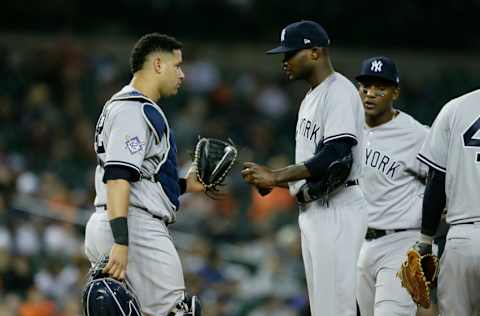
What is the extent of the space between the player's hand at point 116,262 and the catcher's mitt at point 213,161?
818mm

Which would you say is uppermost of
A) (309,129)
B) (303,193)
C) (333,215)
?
(309,129)

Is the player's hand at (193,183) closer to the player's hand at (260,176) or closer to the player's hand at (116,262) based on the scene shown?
the player's hand at (260,176)

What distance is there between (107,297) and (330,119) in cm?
155

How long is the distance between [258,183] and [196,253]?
571cm

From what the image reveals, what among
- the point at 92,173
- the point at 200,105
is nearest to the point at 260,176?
the point at 92,173

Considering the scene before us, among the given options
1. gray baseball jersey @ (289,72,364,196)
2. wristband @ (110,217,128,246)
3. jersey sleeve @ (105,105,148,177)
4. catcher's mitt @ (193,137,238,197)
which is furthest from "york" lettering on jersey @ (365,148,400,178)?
wristband @ (110,217,128,246)

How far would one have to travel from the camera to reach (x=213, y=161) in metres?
6.27

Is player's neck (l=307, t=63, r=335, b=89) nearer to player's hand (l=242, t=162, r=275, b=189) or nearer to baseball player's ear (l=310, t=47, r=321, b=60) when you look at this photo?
baseball player's ear (l=310, t=47, r=321, b=60)

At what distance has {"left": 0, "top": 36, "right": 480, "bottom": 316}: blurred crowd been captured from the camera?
11.1 m

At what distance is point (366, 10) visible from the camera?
18031 millimetres

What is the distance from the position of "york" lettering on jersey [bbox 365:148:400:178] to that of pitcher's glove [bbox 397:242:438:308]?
3.09ft

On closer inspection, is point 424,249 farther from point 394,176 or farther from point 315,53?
point 315,53

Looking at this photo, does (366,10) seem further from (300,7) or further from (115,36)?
(115,36)

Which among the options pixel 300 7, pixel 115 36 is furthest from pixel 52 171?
pixel 300 7
